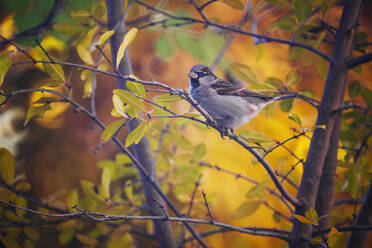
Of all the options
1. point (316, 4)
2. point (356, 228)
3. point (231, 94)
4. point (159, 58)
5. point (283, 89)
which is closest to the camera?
point (356, 228)

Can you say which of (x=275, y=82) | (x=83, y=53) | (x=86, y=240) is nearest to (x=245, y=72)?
(x=275, y=82)

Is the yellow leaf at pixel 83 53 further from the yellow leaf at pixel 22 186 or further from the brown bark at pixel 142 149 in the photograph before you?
the yellow leaf at pixel 22 186

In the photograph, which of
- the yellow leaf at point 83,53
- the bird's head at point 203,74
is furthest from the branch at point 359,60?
the yellow leaf at point 83,53

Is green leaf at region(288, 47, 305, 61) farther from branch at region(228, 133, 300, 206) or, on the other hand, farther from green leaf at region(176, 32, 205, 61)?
branch at region(228, 133, 300, 206)

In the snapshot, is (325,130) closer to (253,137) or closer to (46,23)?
(253,137)

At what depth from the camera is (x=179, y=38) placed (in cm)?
121

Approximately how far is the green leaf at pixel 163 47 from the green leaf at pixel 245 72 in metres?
0.36

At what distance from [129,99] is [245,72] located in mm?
469

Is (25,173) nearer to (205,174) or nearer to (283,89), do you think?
(205,174)

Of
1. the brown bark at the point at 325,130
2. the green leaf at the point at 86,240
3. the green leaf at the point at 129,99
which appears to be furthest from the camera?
the green leaf at the point at 86,240

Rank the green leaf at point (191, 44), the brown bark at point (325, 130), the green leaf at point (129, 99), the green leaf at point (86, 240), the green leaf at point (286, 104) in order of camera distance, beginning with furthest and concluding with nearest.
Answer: the green leaf at point (191, 44), the green leaf at point (286, 104), the green leaf at point (86, 240), the brown bark at point (325, 130), the green leaf at point (129, 99)

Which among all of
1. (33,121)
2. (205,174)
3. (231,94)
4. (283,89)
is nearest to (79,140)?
(33,121)

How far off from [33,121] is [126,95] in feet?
1.96

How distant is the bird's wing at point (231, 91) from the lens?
3.47 ft
